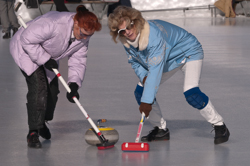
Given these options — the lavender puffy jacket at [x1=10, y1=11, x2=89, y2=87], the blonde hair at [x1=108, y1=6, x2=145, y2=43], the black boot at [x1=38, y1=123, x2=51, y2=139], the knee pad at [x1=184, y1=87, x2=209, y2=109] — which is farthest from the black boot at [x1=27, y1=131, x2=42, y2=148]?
the knee pad at [x1=184, y1=87, x2=209, y2=109]

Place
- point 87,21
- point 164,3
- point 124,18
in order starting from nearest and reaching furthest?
point 124,18, point 87,21, point 164,3

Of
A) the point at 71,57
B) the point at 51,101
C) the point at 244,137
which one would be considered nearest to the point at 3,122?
the point at 51,101

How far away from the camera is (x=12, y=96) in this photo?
18.6 feet

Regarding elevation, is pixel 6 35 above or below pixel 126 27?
below

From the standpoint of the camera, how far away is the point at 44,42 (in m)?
3.80

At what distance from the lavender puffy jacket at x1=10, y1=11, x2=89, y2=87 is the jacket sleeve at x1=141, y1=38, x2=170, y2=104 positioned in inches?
24.3

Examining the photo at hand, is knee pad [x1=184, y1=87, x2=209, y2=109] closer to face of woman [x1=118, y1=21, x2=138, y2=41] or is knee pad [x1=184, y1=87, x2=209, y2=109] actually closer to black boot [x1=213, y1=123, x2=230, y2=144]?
black boot [x1=213, y1=123, x2=230, y2=144]

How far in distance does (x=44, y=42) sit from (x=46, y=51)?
10 cm

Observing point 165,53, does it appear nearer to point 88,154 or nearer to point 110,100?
point 88,154

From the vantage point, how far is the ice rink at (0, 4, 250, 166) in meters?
3.58

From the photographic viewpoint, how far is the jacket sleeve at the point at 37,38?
3.69m

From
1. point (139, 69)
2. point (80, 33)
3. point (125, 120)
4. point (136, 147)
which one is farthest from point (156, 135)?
point (80, 33)

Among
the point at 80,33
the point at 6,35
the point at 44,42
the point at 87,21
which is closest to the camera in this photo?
the point at 87,21

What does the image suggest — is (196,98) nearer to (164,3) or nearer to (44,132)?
(44,132)
